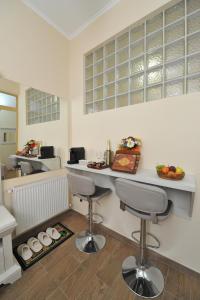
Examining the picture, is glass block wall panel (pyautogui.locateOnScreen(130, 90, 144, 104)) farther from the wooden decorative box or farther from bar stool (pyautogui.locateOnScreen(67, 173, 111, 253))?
bar stool (pyautogui.locateOnScreen(67, 173, 111, 253))

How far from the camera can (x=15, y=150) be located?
5.12ft

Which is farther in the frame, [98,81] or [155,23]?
[98,81]

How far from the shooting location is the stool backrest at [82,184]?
1.27 meters

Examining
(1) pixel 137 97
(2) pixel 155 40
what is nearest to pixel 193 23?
(2) pixel 155 40

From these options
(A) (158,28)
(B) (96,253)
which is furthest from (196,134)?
(B) (96,253)

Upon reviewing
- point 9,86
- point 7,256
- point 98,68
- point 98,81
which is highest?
point 98,68

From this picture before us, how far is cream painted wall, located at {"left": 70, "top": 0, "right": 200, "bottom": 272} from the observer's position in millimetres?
1183

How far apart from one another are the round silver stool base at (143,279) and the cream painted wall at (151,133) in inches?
9.8

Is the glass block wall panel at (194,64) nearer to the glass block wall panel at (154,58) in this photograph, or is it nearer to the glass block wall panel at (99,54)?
the glass block wall panel at (154,58)

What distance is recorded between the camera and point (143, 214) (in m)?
1.04

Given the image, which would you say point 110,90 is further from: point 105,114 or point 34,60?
point 34,60

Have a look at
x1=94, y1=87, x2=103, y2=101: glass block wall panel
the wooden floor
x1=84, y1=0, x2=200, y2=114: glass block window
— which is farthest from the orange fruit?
x1=94, y1=87, x2=103, y2=101: glass block wall panel

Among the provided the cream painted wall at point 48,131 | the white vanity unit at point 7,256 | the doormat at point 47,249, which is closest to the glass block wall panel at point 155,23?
the cream painted wall at point 48,131

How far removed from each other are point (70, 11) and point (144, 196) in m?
2.30
